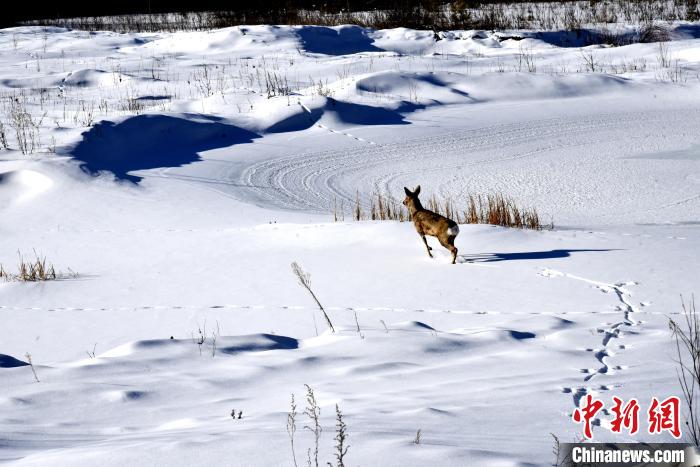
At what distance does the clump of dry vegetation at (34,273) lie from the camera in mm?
6660

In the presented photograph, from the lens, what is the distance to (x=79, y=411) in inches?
133

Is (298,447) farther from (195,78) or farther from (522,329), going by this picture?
(195,78)

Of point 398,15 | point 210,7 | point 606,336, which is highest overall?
point 210,7

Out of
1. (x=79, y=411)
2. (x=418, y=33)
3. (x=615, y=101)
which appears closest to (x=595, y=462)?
(x=79, y=411)

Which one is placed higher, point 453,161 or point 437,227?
point 437,227

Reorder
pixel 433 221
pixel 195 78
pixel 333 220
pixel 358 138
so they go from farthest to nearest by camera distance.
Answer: pixel 195 78
pixel 358 138
pixel 333 220
pixel 433 221

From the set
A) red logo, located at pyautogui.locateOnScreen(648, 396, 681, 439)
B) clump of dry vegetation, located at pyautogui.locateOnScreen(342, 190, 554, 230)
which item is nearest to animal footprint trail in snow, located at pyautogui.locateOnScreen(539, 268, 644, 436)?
red logo, located at pyautogui.locateOnScreen(648, 396, 681, 439)

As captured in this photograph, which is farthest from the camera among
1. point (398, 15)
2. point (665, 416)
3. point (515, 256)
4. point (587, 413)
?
point (398, 15)

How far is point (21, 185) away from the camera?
9.66 m

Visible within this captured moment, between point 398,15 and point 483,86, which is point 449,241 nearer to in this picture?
point 483,86

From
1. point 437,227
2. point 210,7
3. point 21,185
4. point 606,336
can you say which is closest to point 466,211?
point 437,227

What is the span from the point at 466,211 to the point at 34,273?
4.36m

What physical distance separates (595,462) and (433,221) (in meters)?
3.77

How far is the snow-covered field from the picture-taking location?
313cm
